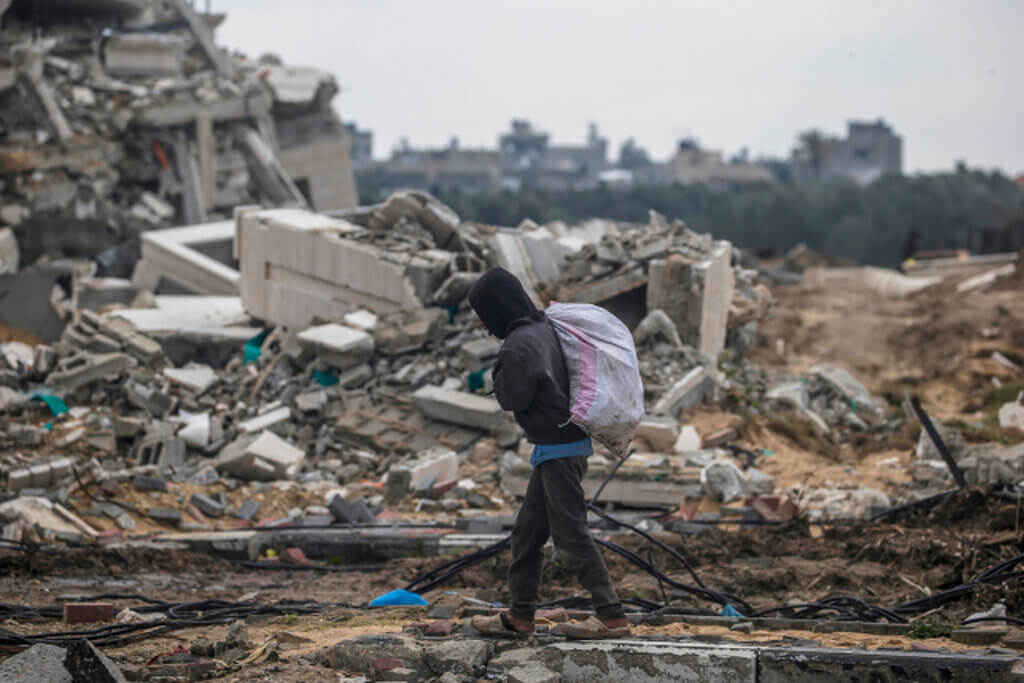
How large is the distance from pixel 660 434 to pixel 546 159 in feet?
262

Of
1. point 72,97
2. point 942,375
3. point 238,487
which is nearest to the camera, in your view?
point 238,487

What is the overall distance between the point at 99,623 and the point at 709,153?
7746 centimetres

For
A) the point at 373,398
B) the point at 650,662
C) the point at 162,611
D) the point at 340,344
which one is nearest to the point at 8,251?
the point at 340,344

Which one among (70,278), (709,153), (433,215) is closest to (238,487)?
(433,215)

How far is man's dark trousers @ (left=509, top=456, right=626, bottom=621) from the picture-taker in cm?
473

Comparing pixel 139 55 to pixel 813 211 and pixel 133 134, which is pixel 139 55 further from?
pixel 813 211

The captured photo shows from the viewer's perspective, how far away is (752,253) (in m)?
40.3

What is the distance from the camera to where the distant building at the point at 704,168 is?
79312 mm

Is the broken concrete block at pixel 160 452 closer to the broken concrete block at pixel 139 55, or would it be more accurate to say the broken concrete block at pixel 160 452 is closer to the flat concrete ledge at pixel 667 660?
the flat concrete ledge at pixel 667 660

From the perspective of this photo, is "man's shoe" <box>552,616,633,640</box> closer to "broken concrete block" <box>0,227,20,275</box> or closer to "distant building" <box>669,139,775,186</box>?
"broken concrete block" <box>0,227,20,275</box>

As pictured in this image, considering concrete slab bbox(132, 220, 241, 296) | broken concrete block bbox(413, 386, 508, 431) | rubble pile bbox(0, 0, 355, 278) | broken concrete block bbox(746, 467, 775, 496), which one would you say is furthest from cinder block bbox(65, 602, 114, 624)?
rubble pile bbox(0, 0, 355, 278)

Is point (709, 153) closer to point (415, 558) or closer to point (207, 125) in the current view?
point (207, 125)

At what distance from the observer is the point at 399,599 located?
6355 millimetres

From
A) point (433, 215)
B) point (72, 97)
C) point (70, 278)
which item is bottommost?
point (70, 278)
